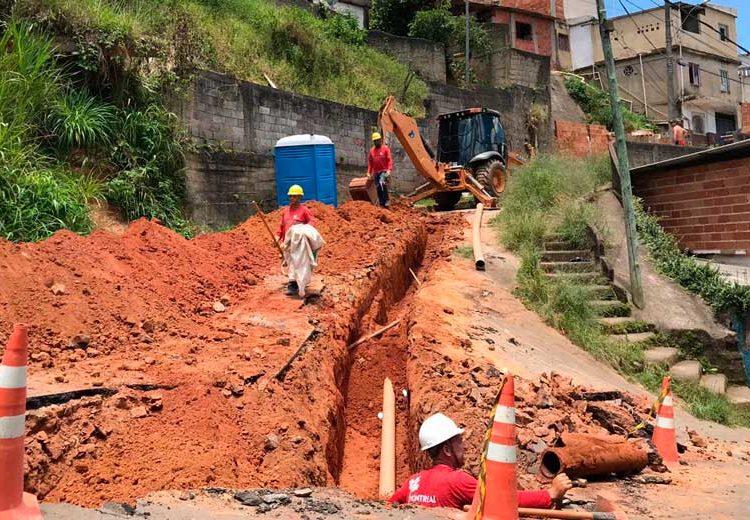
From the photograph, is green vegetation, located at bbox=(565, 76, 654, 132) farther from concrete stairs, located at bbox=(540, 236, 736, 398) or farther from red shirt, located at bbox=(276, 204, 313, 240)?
red shirt, located at bbox=(276, 204, 313, 240)

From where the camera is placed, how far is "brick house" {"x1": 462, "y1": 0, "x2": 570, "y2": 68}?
3206cm

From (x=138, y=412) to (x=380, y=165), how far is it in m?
8.70

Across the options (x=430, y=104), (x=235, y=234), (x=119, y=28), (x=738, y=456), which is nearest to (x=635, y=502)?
(x=738, y=456)

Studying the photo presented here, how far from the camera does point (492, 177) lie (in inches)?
647

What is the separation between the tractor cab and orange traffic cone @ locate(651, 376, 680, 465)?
37.7 ft

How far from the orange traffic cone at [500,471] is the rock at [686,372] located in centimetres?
667

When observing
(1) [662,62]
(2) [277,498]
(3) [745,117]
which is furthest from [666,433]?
(1) [662,62]

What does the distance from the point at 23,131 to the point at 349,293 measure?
528 cm

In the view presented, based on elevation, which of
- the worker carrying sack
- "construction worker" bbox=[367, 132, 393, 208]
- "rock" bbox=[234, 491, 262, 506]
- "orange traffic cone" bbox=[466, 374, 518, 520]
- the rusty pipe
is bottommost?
the rusty pipe

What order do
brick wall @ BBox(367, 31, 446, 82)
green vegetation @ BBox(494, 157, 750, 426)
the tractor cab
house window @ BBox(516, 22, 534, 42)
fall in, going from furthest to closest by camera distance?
house window @ BBox(516, 22, 534, 42) → brick wall @ BBox(367, 31, 446, 82) → the tractor cab → green vegetation @ BBox(494, 157, 750, 426)

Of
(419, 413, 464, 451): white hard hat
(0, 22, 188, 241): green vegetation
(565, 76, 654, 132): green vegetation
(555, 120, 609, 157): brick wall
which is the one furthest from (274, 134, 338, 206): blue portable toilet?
(565, 76, 654, 132): green vegetation

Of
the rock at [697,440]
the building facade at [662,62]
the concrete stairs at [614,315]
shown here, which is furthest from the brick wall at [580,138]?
the rock at [697,440]

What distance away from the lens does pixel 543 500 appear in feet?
11.4

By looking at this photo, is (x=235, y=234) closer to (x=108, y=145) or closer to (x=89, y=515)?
(x=108, y=145)
